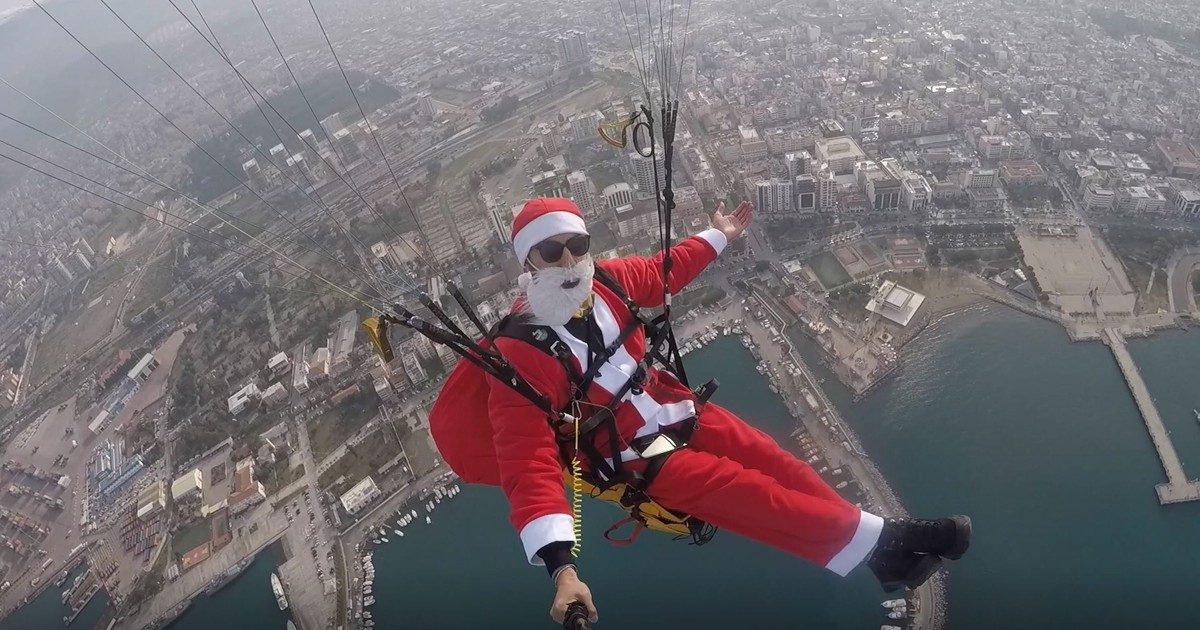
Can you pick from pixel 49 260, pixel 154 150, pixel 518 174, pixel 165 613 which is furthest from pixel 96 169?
pixel 165 613

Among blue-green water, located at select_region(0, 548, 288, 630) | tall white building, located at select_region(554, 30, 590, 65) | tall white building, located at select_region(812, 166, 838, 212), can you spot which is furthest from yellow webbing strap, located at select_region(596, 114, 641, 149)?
tall white building, located at select_region(554, 30, 590, 65)

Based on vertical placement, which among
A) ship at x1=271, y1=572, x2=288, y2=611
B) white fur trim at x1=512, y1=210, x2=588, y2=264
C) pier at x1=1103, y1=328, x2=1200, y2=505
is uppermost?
white fur trim at x1=512, y1=210, x2=588, y2=264

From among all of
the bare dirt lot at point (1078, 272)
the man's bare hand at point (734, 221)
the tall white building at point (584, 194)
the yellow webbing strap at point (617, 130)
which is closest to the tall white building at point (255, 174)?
the tall white building at point (584, 194)

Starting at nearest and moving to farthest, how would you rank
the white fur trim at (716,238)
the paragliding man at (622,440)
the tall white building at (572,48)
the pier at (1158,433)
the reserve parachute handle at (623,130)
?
1. the paragliding man at (622,440)
2. the reserve parachute handle at (623,130)
3. the white fur trim at (716,238)
4. the pier at (1158,433)
5. the tall white building at (572,48)

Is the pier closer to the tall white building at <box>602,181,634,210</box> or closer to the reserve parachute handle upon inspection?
the tall white building at <box>602,181,634,210</box>

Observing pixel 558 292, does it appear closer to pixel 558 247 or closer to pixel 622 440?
pixel 558 247

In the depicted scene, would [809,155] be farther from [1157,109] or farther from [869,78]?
[1157,109]

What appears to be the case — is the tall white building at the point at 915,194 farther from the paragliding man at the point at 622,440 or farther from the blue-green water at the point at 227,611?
the blue-green water at the point at 227,611
